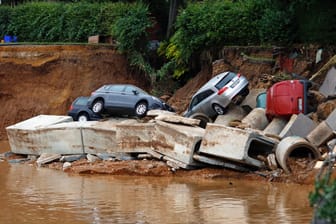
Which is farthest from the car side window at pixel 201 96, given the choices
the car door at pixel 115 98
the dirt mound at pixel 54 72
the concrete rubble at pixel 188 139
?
the dirt mound at pixel 54 72

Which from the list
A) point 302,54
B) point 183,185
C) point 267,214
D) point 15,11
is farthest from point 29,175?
point 15,11

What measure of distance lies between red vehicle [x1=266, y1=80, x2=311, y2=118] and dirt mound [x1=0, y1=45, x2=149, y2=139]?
1427 centimetres

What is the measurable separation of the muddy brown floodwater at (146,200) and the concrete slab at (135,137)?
152 cm

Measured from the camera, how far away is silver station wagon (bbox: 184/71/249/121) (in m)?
23.8

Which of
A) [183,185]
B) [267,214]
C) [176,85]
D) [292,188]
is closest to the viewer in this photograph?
[267,214]

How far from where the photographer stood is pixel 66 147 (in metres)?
23.8

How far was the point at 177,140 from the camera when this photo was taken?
20.2 m

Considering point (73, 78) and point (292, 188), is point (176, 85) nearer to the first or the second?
point (73, 78)

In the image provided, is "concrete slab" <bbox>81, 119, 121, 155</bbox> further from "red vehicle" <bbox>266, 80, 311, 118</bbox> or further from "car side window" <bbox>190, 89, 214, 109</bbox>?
"red vehicle" <bbox>266, 80, 311, 118</bbox>

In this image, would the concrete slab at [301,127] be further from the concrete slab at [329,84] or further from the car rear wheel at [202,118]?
the car rear wheel at [202,118]

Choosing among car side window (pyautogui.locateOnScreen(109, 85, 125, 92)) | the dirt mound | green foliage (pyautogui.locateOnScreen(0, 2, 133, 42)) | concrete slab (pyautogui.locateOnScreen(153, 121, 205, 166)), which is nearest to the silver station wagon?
concrete slab (pyautogui.locateOnScreen(153, 121, 205, 166))

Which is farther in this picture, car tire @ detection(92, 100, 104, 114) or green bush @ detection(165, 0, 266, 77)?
green bush @ detection(165, 0, 266, 77)

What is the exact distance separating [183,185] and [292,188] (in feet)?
9.83

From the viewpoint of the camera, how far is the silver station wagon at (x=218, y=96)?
77.9 feet
